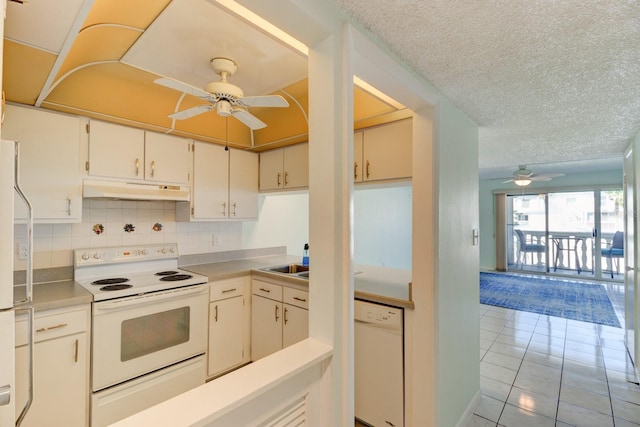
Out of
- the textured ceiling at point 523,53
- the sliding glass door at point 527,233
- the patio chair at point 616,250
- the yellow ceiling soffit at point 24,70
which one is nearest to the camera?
the textured ceiling at point 523,53

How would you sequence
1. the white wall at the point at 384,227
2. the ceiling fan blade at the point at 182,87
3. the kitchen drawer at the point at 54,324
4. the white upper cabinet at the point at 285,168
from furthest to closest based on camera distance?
the white wall at the point at 384,227
the white upper cabinet at the point at 285,168
the kitchen drawer at the point at 54,324
the ceiling fan blade at the point at 182,87

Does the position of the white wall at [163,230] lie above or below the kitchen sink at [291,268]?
above

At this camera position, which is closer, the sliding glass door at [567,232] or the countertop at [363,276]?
the countertop at [363,276]

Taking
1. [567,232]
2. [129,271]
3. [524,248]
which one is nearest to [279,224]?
[129,271]

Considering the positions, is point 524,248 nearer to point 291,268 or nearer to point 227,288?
point 291,268

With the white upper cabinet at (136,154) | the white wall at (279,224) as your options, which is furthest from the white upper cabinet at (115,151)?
the white wall at (279,224)

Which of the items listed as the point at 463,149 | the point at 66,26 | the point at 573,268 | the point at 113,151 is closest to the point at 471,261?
the point at 463,149

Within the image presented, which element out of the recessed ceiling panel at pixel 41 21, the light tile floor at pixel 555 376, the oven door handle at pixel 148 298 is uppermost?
the recessed ceiling panel at pixel 41 21

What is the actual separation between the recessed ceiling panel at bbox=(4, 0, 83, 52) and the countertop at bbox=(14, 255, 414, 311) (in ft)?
4.76

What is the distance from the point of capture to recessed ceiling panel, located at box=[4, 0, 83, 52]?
38.5 inches

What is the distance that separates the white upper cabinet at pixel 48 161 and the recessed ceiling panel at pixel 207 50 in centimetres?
68

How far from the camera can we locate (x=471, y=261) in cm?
237

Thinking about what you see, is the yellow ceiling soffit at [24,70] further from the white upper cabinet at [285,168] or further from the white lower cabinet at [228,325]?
the white upper cabinet at [285,168]

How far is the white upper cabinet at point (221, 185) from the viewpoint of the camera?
2.91m
